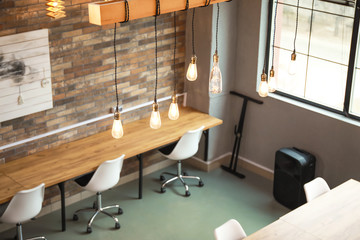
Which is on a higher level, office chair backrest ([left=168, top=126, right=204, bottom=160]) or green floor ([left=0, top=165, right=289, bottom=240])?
office chair backrest ([left=168, top=126, right=204, bottom=160])

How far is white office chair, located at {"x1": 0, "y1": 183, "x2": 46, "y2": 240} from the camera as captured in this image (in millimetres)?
5523

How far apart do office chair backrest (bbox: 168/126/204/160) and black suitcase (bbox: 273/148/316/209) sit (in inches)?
39.7

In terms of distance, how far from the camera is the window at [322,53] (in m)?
6.50

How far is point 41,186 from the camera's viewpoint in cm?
563

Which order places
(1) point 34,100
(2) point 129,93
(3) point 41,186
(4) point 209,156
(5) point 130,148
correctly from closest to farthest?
(3) point 41,186, (1) point 34,100, (5) point 130,148, (2) point 129,93, (4) point 209,156

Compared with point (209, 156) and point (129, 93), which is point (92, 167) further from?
point (209, 156)

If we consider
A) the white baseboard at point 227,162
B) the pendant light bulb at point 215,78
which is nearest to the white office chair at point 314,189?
the pendant light bulb at point 215,78

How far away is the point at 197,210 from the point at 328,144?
177cm

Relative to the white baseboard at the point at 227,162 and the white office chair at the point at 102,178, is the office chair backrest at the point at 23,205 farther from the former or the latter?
the white baseboard at the point at 227,162

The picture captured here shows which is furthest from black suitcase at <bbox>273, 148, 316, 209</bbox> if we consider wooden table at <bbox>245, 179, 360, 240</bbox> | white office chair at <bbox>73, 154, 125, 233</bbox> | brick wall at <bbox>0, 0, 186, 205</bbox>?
white office chair at <bbox>73, 154, 125, 233</bbox>

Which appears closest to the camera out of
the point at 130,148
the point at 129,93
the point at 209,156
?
the point at 130,148

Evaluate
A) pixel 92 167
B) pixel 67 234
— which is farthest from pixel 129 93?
pixel 67 234

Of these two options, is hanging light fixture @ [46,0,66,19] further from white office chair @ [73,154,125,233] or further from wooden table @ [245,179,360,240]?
wooden table @ [245,179,360,240]

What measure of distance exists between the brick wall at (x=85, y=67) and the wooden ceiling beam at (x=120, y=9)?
196 centimetres
